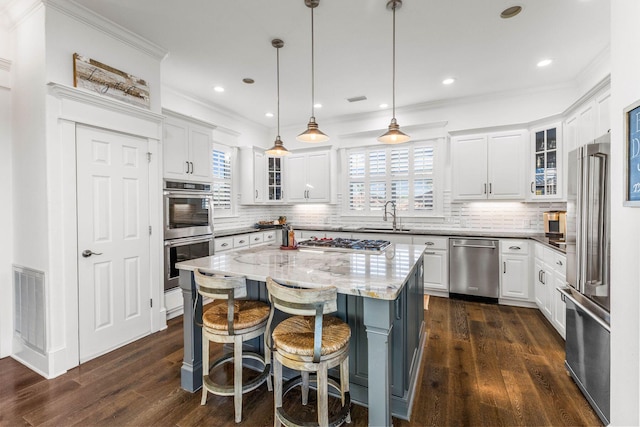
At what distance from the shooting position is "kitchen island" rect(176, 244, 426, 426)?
1554 millimetres

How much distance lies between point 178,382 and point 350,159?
4379 mm

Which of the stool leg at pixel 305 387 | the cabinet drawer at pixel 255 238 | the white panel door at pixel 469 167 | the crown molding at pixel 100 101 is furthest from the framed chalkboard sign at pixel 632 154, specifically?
the cabinet drawer at pixel 255 238

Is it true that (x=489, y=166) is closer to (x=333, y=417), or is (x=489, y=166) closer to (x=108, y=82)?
(x=333, y=417)

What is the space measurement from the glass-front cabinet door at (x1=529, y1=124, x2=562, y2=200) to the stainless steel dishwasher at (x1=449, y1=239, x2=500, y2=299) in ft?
3.04

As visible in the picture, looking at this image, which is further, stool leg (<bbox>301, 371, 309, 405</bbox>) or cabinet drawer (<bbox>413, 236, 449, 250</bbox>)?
cabinet drawer (<bbox>413, 236, 449, 250</bbox>)

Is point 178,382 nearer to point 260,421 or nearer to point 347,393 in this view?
point 260,421

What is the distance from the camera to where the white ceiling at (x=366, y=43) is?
2504 millimetres

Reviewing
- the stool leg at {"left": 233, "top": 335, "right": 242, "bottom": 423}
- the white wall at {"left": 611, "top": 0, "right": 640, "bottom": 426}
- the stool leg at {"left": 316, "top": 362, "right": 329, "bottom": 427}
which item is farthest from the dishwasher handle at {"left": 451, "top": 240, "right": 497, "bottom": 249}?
the stool leg at {"left": 233, "top": 335, "right": 242, "bottom": 423}

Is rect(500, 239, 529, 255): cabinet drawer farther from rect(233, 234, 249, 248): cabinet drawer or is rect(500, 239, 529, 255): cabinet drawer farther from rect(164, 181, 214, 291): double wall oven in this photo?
rect(164, 181, 214, 291): double wall oven

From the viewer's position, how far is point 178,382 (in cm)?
228

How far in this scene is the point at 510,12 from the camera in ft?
8.29

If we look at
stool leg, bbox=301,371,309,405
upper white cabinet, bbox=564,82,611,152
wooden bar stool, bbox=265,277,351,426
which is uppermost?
upper white cabinet, bbox=564,82,611,152

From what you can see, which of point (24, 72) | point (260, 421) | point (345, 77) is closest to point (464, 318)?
point (260, 421)

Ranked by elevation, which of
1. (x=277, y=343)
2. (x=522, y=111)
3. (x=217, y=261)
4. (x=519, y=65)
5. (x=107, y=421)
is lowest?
(x=107, y=421)
